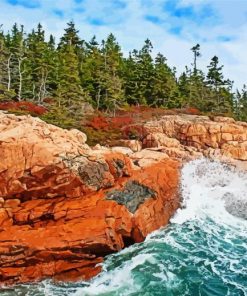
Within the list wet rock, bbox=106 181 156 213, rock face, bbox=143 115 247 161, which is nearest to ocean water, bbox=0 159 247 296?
wet rock, bbox=106 181 156 213

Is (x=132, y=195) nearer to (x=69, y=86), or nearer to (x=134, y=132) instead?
(x=134, y=132)

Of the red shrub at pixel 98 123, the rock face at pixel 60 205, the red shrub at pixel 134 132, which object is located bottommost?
the rock face at pixel 60 205

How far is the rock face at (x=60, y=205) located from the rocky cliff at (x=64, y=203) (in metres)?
0.04

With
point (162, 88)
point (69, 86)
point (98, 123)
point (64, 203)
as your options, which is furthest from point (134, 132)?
point (64, 203)

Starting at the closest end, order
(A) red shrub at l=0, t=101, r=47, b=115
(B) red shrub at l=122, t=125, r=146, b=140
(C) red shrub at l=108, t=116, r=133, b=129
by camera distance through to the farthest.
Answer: (A) red shrub at l=0, t=101, r=47, b=115 → (B) red shrub at l=122, t=125, r=146, b=140 → (C) red shrub at l=108, t=116, r=133, b=129

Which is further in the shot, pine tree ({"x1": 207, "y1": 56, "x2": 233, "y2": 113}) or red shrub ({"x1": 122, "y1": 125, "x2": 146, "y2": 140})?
pine tree ({"x1": 207, "y1": 56, "x2": 233, "y2": 113})

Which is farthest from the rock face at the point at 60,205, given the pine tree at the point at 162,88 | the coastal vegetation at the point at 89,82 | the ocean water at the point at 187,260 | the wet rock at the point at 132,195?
the pine tree at the point at 162,88

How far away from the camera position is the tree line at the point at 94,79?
156 ft

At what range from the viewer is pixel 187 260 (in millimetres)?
17531

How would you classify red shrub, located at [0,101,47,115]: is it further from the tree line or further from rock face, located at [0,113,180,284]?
rock face, located at [0,113,180,284]

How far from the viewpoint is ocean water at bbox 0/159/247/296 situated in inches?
581

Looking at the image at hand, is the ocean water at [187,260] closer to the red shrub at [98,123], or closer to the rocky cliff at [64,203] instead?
the rocky cliff at [64,203]

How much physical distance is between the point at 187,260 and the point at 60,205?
6.41m

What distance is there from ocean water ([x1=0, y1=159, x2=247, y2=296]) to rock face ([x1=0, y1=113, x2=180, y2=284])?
2.71ft
